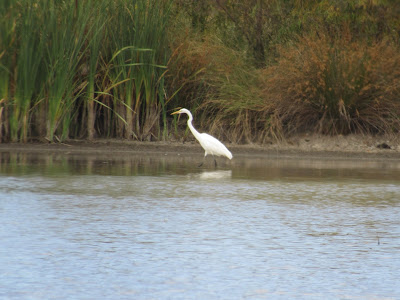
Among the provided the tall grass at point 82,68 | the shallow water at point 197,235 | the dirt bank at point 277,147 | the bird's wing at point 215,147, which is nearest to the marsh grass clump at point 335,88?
the dirt bank at point 277,147

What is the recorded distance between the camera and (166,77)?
19.8 meters

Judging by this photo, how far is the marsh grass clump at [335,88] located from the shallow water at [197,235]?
4.82 meters

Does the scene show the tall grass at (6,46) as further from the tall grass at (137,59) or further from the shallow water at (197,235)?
the shallow water at (197,235)

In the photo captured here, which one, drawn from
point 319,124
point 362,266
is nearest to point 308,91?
point 319,124

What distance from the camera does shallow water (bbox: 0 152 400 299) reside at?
584cm

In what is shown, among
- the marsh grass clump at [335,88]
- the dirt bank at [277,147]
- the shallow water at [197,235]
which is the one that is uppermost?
the marsh grass clump at [335,88]

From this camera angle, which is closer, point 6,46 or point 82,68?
point 6,46

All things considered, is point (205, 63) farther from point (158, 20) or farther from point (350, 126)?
point (350, 126)

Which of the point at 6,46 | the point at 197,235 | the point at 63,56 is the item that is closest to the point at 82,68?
the point at 63,56

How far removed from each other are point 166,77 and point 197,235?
12243 mm

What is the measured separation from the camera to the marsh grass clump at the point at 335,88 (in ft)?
60.5

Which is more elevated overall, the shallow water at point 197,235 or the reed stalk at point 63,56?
the reed stalk at point 63,56

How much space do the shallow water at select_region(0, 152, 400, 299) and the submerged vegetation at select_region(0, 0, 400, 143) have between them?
14.3ft

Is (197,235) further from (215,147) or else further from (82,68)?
(82,68)
